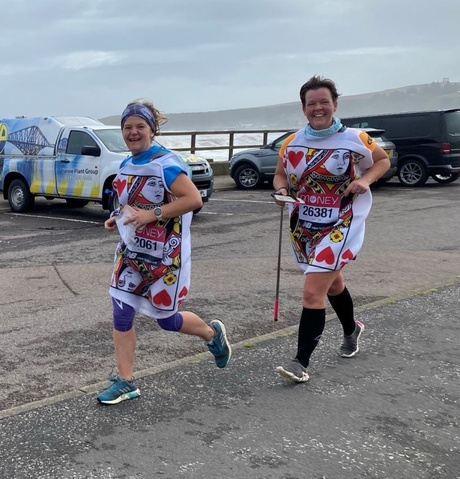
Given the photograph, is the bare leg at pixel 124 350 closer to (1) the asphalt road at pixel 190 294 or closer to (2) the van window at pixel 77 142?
(1) the asphalt road at pixel 190 294

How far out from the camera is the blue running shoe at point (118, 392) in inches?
165

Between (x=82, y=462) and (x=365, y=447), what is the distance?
139cm

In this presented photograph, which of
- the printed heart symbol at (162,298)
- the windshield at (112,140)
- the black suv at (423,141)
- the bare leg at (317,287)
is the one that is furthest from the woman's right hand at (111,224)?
the black suv at (423,141)

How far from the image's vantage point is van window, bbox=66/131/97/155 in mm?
13922

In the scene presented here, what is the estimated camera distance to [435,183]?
21.2 m

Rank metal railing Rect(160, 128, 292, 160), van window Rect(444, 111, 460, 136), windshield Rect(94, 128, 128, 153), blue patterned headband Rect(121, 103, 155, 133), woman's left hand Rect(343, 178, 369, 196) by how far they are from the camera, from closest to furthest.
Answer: blue patterned headband Rect(121, 103, 155, 133), woman's left hand Rect(343, 178, 369, 196), windshield Rect(94, 128, 128, 153), van window Rect(444, 111, 460, 136), metal railing Rect(160, 128, 292, 160)

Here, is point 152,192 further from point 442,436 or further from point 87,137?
point 87,137

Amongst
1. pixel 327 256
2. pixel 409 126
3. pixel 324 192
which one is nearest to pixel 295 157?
pixel 324 192

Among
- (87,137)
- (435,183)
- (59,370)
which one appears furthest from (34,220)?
(435,183)

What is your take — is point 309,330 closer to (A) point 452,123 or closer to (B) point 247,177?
(B) point 247,177

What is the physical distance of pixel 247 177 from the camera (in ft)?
65.8

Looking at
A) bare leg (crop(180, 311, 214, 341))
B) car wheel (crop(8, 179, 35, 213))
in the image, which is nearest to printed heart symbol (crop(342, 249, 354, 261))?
bare leg (crop(180, 311, 214, 341))

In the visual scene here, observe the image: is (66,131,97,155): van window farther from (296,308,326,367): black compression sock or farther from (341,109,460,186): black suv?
(296,308,326,367): black compression sock

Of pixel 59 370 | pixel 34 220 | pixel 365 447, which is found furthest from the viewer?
pixel 34 220
